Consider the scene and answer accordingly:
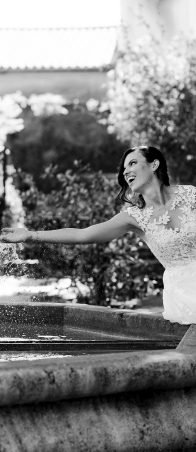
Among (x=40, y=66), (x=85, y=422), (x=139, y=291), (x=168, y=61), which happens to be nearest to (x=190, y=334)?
(x=85, y=422)

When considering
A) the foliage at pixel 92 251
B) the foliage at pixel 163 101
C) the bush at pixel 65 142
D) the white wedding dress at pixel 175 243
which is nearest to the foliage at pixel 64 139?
the bush at pixel 65 142

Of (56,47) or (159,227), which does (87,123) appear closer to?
(56,47)

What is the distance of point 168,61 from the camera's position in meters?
20.8

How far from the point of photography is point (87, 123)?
24.2 metres

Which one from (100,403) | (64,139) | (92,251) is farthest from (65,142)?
(100,403)

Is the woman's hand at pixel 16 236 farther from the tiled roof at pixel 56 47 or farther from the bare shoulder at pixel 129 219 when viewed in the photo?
the tiled roof at pixel 56 47

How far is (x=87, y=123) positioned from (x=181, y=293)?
19517 mm

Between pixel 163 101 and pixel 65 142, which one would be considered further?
pixel 65 142

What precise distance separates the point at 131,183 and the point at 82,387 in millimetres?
1850

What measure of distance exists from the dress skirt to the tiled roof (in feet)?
71.0

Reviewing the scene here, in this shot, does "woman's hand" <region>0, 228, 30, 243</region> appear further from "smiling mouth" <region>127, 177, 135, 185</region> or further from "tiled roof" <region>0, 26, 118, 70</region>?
"tiled roof" <region>0, 26, 118, 70</region>

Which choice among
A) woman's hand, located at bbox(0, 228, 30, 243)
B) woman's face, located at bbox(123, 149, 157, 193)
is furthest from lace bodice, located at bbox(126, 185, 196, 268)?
woman's hand, located at bbox(0, 228, 30, 243)

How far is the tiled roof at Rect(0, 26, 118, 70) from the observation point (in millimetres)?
26688

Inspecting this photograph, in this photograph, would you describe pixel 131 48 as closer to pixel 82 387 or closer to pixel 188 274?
pixel 188 274
